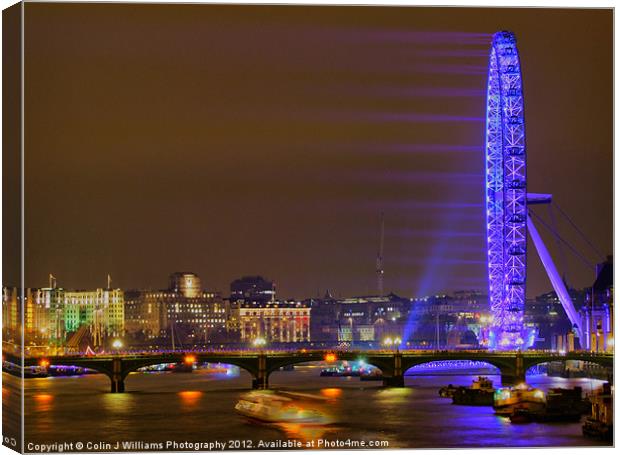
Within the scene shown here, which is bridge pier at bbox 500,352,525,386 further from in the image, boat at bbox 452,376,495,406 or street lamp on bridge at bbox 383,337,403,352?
street lamp on bridge at bbox 383,337,403,352

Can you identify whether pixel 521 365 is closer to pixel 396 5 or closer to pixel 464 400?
pixel 464 400

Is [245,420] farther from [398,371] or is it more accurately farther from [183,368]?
[183,368]

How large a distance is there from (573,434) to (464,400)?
8.42 meters

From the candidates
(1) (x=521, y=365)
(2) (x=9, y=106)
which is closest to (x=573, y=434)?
(2) (x=9, y=106)

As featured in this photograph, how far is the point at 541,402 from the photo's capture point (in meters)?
25.4

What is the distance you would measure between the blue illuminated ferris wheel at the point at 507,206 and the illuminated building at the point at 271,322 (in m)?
36.8

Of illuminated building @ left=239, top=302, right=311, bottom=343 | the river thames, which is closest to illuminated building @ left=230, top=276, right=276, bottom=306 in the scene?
illuminated building @ left=239, top=302, right=311, bottom=343

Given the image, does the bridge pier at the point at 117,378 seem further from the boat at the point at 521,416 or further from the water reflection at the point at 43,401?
the boat at the point at 521,416

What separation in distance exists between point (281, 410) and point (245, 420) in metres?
0.92

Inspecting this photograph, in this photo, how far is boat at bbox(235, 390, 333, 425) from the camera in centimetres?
2328

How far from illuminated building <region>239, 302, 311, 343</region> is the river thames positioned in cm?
3461

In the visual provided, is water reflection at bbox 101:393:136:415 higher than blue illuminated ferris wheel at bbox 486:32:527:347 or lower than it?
lower

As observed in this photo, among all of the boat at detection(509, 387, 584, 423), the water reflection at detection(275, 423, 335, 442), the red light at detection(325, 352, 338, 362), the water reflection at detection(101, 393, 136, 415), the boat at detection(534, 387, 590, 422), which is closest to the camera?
the water reflection at detection(275, 423, 335, 442)

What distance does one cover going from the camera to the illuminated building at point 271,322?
73500 mm
